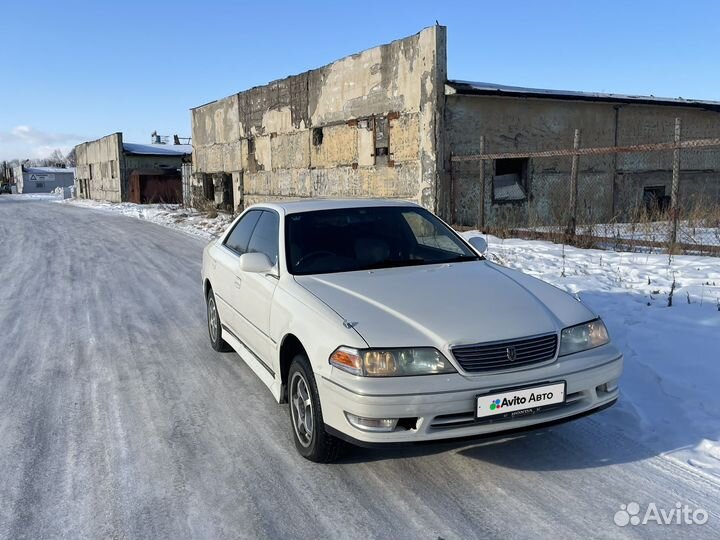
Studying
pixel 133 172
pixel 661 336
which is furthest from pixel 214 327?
pixel 133 172

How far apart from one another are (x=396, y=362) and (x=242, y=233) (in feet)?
9.18

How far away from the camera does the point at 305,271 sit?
409 centimetres

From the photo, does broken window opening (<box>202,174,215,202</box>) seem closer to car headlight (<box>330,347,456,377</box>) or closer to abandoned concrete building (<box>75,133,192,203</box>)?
abandoned concrete building (<box>75,133,192,203</box>)

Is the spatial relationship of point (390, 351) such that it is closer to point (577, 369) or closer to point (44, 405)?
point (577, 369)

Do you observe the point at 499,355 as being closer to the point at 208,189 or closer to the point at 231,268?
the point at 231,268

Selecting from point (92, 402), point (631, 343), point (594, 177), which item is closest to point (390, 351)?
point (92, 402)

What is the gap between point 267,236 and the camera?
4.73m

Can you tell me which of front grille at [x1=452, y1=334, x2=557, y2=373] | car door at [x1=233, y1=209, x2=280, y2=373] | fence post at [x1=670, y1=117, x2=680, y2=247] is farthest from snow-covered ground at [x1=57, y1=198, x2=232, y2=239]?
front grille at [x1=452, y1=334, x2=557, y2=373]

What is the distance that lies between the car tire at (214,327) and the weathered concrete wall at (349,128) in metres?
7.85

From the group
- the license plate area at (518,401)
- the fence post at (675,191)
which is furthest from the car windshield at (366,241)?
the fence post at (675,191)

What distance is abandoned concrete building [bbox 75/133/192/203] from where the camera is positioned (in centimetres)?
3847

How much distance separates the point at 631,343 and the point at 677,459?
6.34 feet

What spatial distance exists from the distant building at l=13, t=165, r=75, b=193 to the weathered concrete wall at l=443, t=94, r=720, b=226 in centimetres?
8987

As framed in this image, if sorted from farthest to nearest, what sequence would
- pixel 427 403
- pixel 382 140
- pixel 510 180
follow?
pixel 382 140 → pixel 510 180 → pixel 427 403
